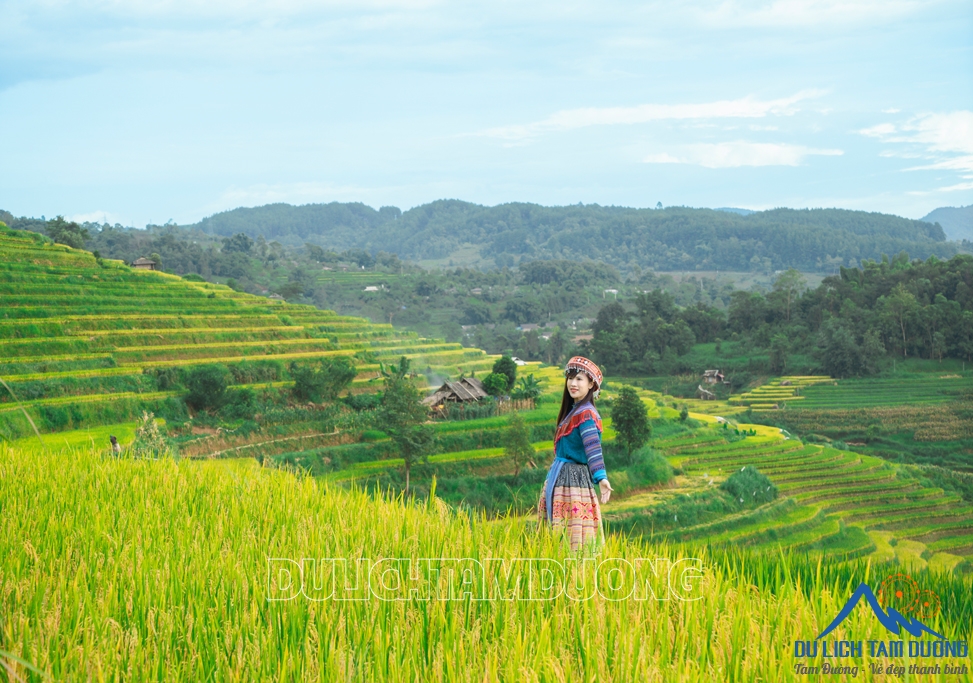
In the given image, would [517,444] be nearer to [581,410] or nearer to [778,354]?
[581,410]

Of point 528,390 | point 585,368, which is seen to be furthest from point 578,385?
point 528,390

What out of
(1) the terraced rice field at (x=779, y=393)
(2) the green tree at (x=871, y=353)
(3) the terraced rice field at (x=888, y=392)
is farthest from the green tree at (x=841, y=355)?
(3) the terraced rice field at (x=888, y=392)

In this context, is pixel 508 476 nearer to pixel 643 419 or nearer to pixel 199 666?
pixel 643 419

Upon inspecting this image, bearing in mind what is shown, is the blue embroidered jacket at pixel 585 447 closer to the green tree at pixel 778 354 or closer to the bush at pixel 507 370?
the bush at pixel 507 370

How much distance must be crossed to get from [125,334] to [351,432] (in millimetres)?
7557

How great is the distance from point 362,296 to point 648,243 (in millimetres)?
78862

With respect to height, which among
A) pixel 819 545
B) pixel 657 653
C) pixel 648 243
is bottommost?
pixel 819 545

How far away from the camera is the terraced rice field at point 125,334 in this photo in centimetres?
1969

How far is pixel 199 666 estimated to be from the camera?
2182 millimetres

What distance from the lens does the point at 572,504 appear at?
4.07m

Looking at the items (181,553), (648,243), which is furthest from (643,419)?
(648,243)

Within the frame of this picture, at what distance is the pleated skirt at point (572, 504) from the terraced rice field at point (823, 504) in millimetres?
14458

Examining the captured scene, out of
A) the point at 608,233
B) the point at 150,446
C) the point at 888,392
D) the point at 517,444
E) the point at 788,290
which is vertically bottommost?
the point at 888,392

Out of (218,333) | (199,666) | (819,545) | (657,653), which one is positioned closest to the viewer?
(199,666)
